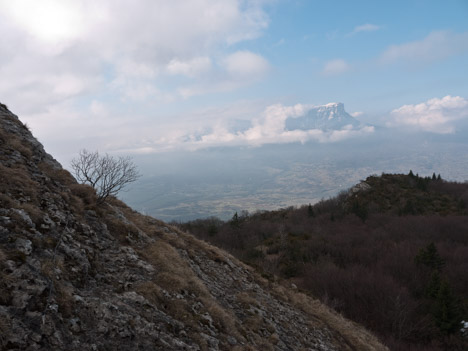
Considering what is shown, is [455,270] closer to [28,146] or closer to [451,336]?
[451,336]

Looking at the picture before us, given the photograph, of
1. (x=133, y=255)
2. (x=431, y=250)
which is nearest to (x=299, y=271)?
(x=431, y=250)

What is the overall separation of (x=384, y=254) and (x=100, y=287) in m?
54.7

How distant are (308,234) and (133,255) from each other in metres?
54.7

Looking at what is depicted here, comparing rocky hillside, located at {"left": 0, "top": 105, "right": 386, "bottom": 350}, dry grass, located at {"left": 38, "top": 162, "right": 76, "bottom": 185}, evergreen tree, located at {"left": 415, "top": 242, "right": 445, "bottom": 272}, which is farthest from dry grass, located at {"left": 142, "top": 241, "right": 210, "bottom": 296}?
evergreen tree, located at {"left": 415, "top": 242, "right": 445, "bottom": 272}

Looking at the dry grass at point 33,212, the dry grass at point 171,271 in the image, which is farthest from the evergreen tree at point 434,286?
the dry grass at point 33,212

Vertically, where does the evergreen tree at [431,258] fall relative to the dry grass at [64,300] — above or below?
below

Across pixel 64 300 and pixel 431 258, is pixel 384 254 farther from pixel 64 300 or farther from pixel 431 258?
pixel 64 300

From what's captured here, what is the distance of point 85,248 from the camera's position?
876cm

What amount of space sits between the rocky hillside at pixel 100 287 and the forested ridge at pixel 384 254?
7.49 meters

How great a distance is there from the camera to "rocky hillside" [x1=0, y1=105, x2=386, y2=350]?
5410 mm

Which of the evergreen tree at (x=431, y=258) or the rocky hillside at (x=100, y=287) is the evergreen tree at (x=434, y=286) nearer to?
the evergreen tree at (x=431, y=258)

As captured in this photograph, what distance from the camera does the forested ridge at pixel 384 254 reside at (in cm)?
2977

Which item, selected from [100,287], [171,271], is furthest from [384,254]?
[100,287]

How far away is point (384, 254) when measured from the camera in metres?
48.8
